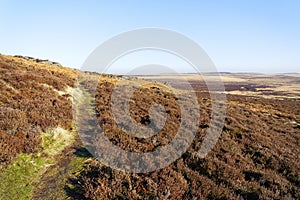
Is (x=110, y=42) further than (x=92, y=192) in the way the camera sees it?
Yes

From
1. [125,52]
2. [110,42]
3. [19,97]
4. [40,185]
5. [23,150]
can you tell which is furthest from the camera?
[125,52]

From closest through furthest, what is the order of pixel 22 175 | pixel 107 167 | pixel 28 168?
1. pixel 22 175
2. pixel 28 168
3. pixel 107 167

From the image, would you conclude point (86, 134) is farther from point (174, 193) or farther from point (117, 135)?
point (174, 193)

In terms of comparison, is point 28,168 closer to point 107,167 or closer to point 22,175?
point 22,175

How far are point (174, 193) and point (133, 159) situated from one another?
2.33m

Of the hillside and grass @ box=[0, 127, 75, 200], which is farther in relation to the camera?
the hillside

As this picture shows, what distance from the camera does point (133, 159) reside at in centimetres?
865

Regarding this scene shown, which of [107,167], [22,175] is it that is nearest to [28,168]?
[22,175]

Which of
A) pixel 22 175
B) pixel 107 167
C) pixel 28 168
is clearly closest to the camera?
pixel 22 175

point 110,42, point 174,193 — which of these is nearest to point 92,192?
point 174,193

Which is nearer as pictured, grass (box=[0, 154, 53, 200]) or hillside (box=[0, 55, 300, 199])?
grass (box=[0, 154, 53, 200])

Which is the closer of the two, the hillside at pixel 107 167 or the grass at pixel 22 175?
the grass at pixel 22 175

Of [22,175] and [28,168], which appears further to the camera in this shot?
[28,168]

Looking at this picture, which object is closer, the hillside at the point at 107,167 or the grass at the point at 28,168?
the grass at the point at 28,168
